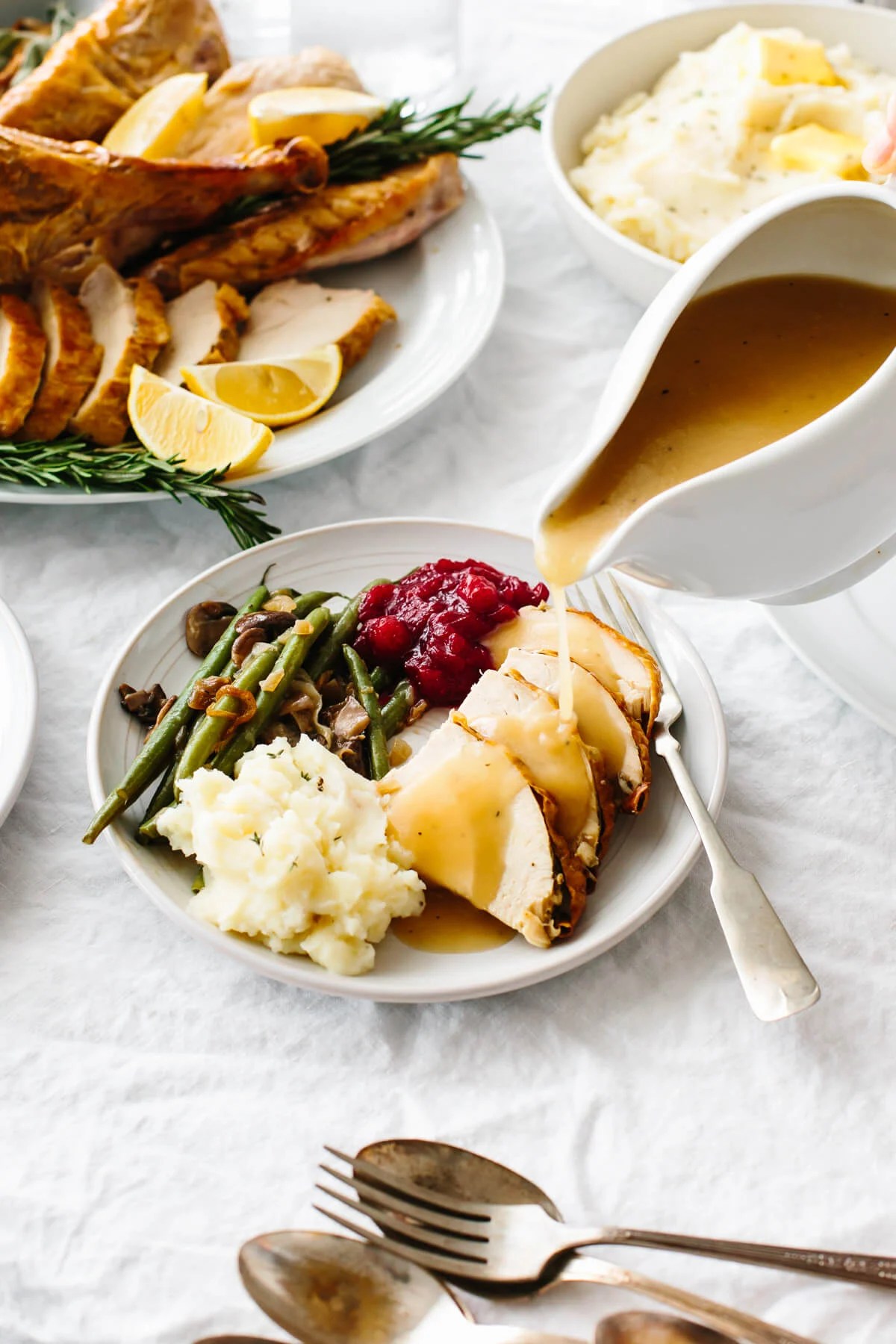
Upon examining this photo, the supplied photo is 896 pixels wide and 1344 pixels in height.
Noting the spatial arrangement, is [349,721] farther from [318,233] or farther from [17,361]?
[318,233]

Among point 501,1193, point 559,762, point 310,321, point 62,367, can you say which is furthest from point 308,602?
point 501,1193

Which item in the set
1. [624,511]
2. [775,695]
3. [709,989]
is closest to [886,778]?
[775,695]

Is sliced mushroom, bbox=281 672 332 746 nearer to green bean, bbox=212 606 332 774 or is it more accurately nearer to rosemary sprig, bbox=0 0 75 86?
green bean, bbox=212 606 332 774

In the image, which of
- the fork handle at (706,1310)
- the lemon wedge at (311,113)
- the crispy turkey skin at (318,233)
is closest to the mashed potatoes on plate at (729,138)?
the crispy turkey skin at (318,233)

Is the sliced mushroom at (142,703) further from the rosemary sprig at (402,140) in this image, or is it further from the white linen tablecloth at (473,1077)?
the rosemary sprig at (402,140)

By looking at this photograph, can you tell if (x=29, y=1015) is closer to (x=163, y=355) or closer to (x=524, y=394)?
(x=163, y=355)

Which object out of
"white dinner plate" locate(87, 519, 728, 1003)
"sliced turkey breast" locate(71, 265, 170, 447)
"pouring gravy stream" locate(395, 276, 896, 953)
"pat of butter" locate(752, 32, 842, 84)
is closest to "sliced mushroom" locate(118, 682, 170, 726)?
"white dinner plate" locate(87, 519, 728, 1003)
